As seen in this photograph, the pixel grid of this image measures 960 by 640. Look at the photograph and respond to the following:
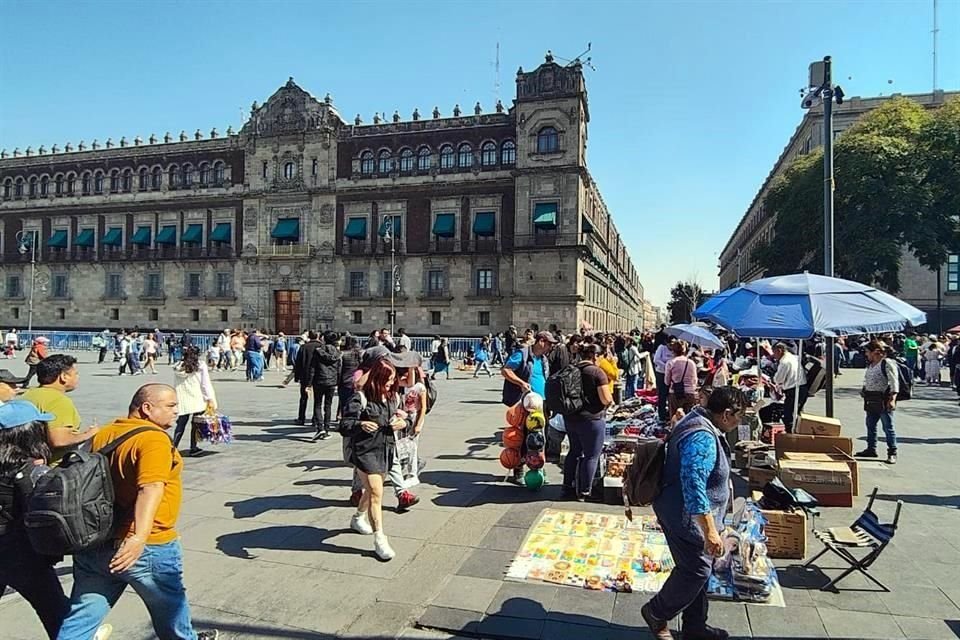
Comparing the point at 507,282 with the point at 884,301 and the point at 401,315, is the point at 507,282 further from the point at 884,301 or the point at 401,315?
the point at 884,301

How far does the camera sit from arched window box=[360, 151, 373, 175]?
138 feet

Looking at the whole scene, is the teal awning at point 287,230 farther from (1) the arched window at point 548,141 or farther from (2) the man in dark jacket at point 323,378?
(2) the man in dark jacket at point 323,378

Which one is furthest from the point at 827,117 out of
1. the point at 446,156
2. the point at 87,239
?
the point at 87,239

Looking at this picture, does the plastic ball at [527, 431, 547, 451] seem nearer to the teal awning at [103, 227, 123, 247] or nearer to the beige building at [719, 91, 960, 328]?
the beige building at [719, 91, 960, 328]

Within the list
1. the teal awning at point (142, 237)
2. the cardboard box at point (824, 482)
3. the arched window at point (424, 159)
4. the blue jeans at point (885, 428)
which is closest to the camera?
the cardboard box at point (824, 482)

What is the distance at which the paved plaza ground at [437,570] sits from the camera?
12.8 ft

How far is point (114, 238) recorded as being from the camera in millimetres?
47656

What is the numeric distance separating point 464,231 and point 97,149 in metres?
34.0

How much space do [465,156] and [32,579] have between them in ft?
130

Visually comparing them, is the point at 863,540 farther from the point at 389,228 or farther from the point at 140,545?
the point at 389,228

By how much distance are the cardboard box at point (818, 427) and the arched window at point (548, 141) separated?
32.0 m

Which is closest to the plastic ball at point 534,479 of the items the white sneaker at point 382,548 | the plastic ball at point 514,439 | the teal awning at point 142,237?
the plastic ball at point 514,439

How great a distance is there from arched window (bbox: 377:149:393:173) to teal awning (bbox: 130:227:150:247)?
20.4 m

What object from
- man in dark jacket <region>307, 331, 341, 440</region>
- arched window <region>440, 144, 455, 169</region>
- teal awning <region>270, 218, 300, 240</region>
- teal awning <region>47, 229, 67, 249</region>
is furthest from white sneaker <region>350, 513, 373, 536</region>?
teal awning <region>47, 229, 67, 249</region>
